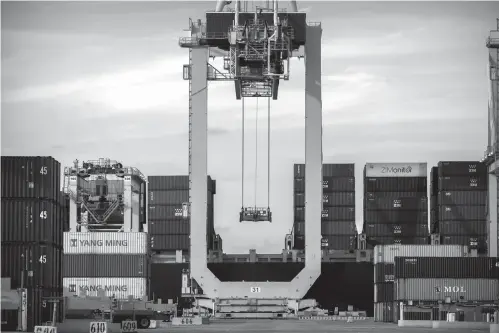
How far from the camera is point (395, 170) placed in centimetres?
10094

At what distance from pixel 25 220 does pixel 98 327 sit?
8.03 meters

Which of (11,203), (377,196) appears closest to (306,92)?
(377,196)

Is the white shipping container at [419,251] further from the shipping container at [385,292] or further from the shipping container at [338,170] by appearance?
the shipping container at [338,170]

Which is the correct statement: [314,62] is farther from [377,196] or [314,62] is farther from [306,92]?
[377,196]

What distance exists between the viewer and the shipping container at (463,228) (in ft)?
322

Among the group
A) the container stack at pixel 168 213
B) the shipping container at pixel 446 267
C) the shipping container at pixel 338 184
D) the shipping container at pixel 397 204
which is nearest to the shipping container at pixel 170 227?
the container stack at pixel 168 213

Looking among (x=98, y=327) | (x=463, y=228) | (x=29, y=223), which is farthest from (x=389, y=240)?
(x=98, y=327)

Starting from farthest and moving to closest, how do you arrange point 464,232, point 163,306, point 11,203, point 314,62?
1. point 464,232
2. point 314,62
3. point 163,306
4. point 11,203

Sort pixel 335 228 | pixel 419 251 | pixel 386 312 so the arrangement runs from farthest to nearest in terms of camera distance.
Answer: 1. pixel 335 228
2. pixel 386 312
3. pixel 419 251

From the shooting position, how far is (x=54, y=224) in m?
61.0

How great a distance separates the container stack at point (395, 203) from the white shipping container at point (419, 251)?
17.2m

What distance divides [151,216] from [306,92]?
75.1ft

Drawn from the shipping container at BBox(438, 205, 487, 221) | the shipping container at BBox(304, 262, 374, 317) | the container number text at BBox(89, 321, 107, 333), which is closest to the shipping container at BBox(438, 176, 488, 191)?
the shipping container at BBox(438, 205, 487, 221)

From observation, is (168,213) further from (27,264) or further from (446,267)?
(27,264)
